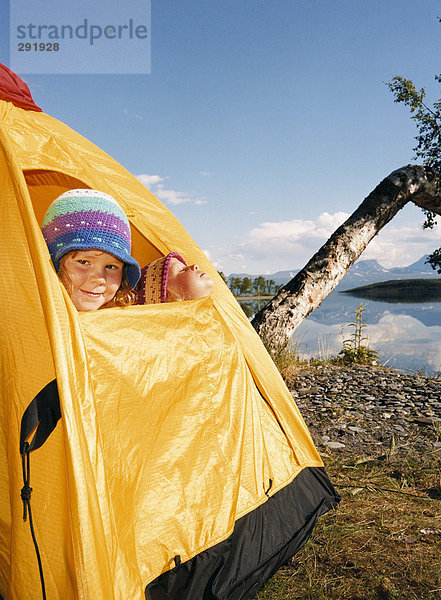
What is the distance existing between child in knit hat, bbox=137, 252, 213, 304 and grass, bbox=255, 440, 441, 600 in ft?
4.83

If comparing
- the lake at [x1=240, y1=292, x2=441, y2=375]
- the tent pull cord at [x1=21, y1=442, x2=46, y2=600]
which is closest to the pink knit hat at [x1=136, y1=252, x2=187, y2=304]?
the tent pull cord at [x1=21, y1=442, x2=46, y2=600]

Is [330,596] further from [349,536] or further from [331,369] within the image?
[331,369]

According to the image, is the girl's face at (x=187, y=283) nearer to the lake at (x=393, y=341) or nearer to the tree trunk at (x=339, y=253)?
the tree trunk at (x=339, y=253)

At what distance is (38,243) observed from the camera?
1.54m

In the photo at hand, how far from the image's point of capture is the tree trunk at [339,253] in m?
5.72

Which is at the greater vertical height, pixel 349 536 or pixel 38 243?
pixel 38 243

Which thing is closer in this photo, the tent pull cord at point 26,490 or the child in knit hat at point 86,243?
the tent pull cord at point 26,490

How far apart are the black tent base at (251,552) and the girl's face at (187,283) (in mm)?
1114

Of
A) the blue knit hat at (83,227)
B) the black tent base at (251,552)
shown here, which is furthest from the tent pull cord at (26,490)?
the blue knit hat at (83,227)

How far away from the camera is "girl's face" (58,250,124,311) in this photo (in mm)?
1964

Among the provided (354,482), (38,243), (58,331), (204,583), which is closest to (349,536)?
(354,482)

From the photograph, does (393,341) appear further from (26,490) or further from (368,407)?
(26,490)

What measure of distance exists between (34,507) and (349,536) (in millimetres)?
1747

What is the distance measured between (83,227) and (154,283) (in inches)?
20.9
